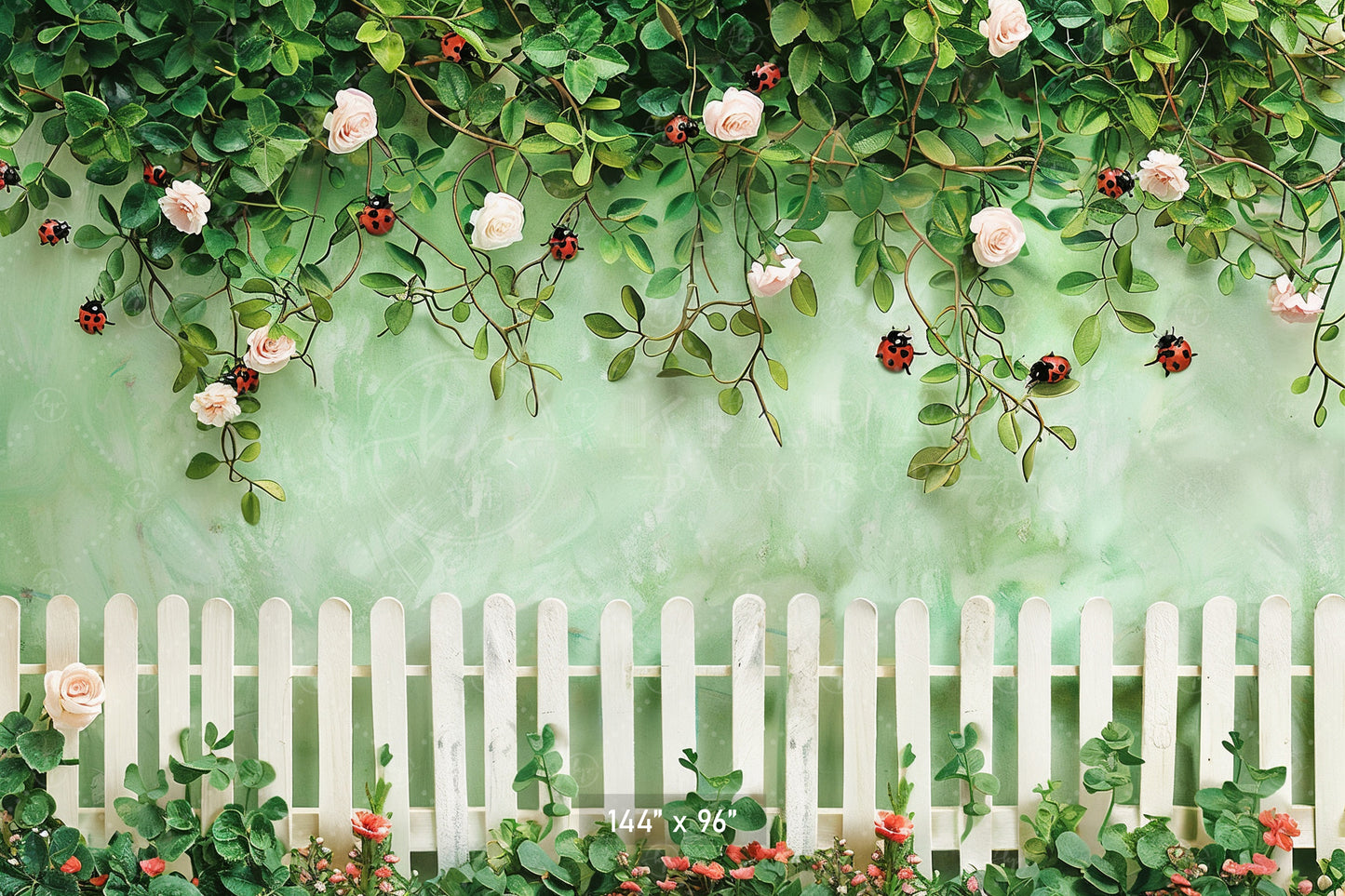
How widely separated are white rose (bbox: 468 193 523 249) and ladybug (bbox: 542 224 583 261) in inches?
3.6

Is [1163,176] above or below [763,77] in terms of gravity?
below

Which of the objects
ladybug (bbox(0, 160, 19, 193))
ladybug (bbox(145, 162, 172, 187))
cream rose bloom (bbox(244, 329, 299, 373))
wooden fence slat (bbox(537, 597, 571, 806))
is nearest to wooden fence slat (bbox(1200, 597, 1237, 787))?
wooden fence slat (bbox(537, 597, 571, 806))

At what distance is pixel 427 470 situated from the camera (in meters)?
2.06

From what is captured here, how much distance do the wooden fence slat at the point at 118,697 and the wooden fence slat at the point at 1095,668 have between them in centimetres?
218

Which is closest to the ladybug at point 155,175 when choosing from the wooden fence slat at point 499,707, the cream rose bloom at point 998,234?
the wooden fence slat at point 499,707

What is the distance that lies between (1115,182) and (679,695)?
1533 millimetres

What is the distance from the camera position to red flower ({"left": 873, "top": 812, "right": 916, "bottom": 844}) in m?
1.86

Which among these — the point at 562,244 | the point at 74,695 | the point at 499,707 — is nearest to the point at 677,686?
the point at 499,707

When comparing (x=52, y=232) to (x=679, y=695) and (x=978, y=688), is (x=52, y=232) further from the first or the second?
(x=978, y=688)

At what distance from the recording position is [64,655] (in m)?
1.97

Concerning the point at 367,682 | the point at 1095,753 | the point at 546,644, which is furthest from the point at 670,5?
the point at 1095,753

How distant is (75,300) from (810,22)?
1.84 metres

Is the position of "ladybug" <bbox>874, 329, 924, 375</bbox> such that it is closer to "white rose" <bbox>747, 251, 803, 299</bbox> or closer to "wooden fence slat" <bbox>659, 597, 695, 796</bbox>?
"white rose" <bbox>747, 251, 803, 299</bbox>

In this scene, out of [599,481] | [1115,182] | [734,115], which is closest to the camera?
[734,115]
